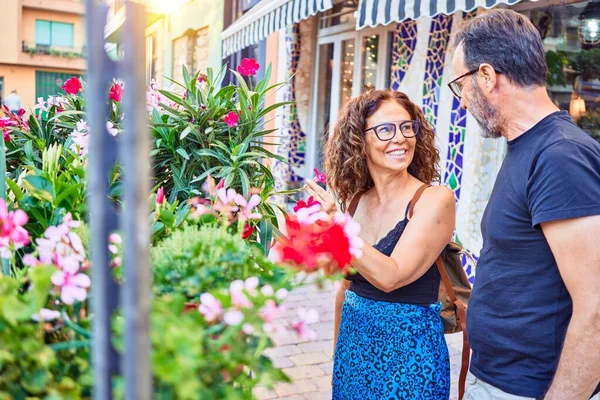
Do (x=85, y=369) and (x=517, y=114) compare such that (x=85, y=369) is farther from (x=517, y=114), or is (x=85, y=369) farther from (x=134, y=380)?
(x=517, y=114)

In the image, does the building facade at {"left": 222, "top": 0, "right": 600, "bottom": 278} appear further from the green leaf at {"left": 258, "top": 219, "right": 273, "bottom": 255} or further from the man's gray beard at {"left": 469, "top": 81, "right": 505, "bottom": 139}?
the man's gray beard at {"left": 469, "top": 81, "right": 505, "bottom": 139}

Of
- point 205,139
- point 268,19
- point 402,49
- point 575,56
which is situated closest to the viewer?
point 205,139

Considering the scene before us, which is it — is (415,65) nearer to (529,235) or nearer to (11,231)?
(529,235)

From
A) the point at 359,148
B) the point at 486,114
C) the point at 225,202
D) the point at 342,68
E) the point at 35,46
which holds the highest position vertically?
the point at 35,46

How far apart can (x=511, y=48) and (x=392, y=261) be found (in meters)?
0.72

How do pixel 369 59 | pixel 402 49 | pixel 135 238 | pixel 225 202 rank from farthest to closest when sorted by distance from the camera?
pixel 369 59 → pixel 402 49 → pixel 225 202 → pixel 135 238

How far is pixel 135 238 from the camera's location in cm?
57

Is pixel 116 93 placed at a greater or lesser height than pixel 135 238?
greater

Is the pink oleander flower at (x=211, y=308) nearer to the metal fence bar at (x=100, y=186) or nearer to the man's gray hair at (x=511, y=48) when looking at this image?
the metal fence bar at (x=100, y=186)

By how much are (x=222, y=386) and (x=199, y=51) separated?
11.0 metres

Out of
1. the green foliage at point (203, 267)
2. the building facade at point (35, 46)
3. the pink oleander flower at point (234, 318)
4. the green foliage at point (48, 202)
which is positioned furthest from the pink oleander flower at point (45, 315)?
the building facade at point (35, 46)

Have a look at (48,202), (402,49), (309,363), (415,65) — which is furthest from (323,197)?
(402,49)

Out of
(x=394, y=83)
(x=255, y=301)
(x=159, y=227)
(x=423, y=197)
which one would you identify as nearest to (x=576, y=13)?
(x=394, y=83)

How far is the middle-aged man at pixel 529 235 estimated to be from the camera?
138 centimetres
